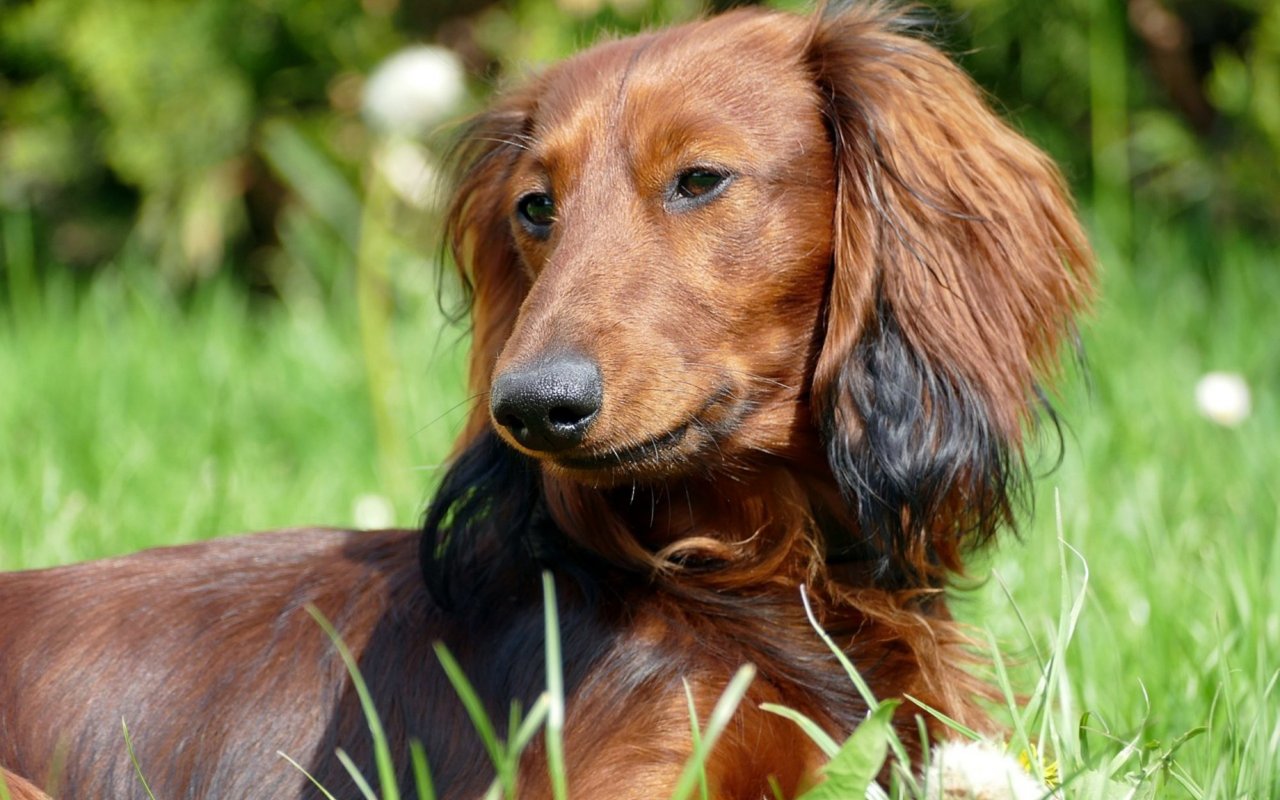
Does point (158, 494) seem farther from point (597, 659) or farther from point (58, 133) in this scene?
point (58, 133)

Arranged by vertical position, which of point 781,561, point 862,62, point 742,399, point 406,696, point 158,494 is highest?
point 862,62

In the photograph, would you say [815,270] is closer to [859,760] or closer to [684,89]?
[684,89]

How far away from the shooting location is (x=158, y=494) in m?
3.74

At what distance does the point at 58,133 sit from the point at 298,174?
101cm

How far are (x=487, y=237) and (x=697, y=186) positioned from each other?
595 millimetres

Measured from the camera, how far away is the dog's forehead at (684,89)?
2279 mm

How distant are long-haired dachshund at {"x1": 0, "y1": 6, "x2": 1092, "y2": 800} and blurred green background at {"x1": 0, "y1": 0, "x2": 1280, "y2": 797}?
433 millimetres

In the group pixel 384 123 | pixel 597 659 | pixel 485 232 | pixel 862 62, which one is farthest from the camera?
pixel 384 123

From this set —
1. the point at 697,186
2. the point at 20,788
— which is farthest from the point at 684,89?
the point at 20,788

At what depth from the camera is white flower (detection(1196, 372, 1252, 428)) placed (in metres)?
3.72

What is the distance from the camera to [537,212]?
2.46m

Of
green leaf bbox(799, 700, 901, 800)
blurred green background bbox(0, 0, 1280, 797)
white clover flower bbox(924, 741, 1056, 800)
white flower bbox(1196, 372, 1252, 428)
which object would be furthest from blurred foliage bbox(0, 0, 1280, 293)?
green leaf bbox(799, 700, 901, 800)

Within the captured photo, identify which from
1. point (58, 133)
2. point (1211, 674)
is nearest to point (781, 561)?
point (1211, 674)

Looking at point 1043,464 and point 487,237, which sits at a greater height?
point 487,237
